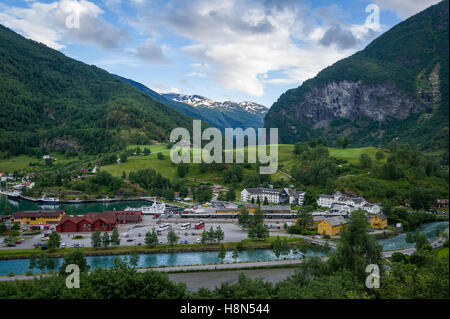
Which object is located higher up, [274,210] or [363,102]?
[363,102]

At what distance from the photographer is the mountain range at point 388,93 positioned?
6097 inches

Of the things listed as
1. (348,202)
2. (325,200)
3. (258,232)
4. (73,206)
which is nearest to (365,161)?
(325,200)

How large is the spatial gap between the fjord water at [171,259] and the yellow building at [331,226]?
21.8 ft

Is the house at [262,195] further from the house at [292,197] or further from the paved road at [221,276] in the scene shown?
the paved road at [221,276]

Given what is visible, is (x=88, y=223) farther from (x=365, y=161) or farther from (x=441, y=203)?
(x=365, y=161)

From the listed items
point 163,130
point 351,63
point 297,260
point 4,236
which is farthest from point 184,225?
point 351,63

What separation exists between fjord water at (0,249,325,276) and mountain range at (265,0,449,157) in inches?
4856

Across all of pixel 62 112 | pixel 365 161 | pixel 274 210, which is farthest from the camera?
pixel 62 112

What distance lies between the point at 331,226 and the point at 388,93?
153 m

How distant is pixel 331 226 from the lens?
38.6m

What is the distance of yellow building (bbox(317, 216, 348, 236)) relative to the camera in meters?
38.6

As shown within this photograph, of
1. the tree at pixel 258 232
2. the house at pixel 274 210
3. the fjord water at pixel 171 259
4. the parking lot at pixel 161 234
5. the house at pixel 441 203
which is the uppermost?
the house at pixel 441 203

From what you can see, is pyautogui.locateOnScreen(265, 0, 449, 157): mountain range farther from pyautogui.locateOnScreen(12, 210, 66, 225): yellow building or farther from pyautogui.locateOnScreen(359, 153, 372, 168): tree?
pyautogui.locateOnScreen(12, 210, 66, 225): yellow building

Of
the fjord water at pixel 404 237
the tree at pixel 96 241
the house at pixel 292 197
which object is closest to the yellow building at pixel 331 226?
the fjord water at pixel 404 237
